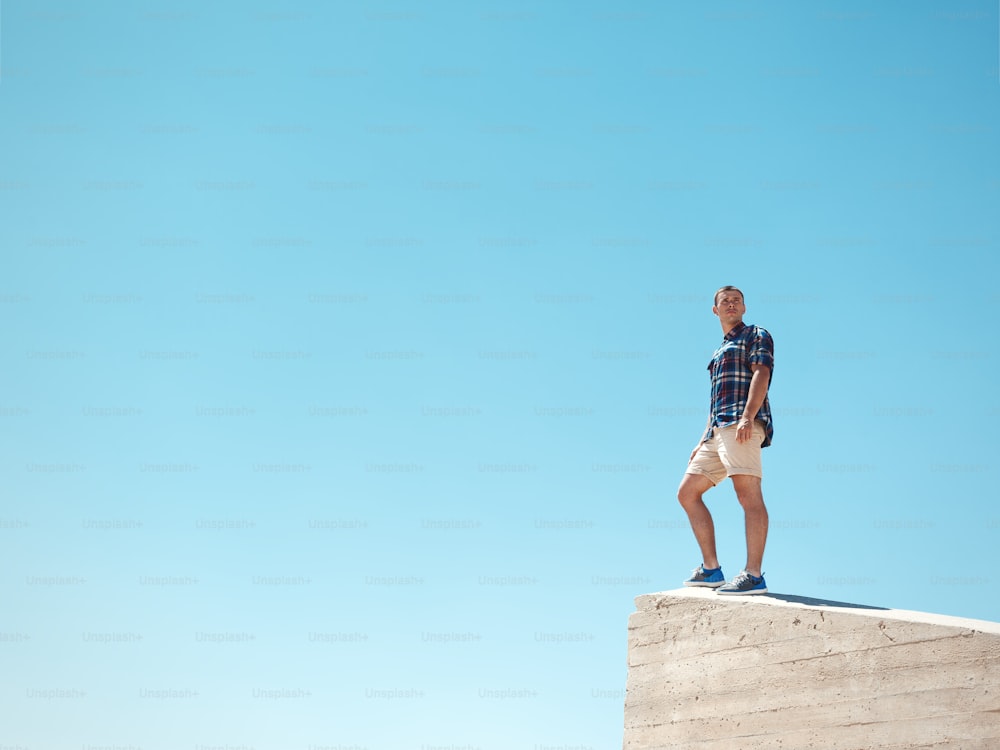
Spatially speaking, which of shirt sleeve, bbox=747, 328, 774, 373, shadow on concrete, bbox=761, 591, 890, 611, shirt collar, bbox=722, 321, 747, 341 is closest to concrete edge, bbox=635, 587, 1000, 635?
shadow on concrete, bbox=761, 591, 890, 611

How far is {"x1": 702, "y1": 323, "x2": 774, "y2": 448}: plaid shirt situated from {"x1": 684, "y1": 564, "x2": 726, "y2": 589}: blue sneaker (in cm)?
113

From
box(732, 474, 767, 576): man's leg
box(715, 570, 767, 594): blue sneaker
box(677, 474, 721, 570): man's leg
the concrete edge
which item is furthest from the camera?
box(677, 474, 721, 570): man's leg

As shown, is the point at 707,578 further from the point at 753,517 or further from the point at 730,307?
the point at 730,307

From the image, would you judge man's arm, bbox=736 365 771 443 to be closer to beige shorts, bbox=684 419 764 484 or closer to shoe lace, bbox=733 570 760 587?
beige shorts, bbox=684 419 764 484

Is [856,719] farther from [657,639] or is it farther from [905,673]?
[657,639]

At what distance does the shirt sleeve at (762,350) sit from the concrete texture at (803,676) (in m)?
1.89

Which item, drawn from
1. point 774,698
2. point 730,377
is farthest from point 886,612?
point 730,377

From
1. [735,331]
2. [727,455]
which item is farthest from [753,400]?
[735,331]

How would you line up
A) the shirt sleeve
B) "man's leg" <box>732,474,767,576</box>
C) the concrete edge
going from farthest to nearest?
the shirt sleeve < "man's leg" <box>732,474,767,576</box> < the concrete edge

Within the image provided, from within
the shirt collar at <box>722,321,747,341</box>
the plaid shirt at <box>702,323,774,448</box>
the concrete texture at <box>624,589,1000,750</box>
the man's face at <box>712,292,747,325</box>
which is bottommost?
the concrete texture at <box>624,589,1000,750</box>

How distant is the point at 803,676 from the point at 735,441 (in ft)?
6.20

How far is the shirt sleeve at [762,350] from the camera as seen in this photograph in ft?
24.2

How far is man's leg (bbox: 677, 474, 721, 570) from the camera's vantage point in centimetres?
761

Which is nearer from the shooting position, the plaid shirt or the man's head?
the plaid shirt
